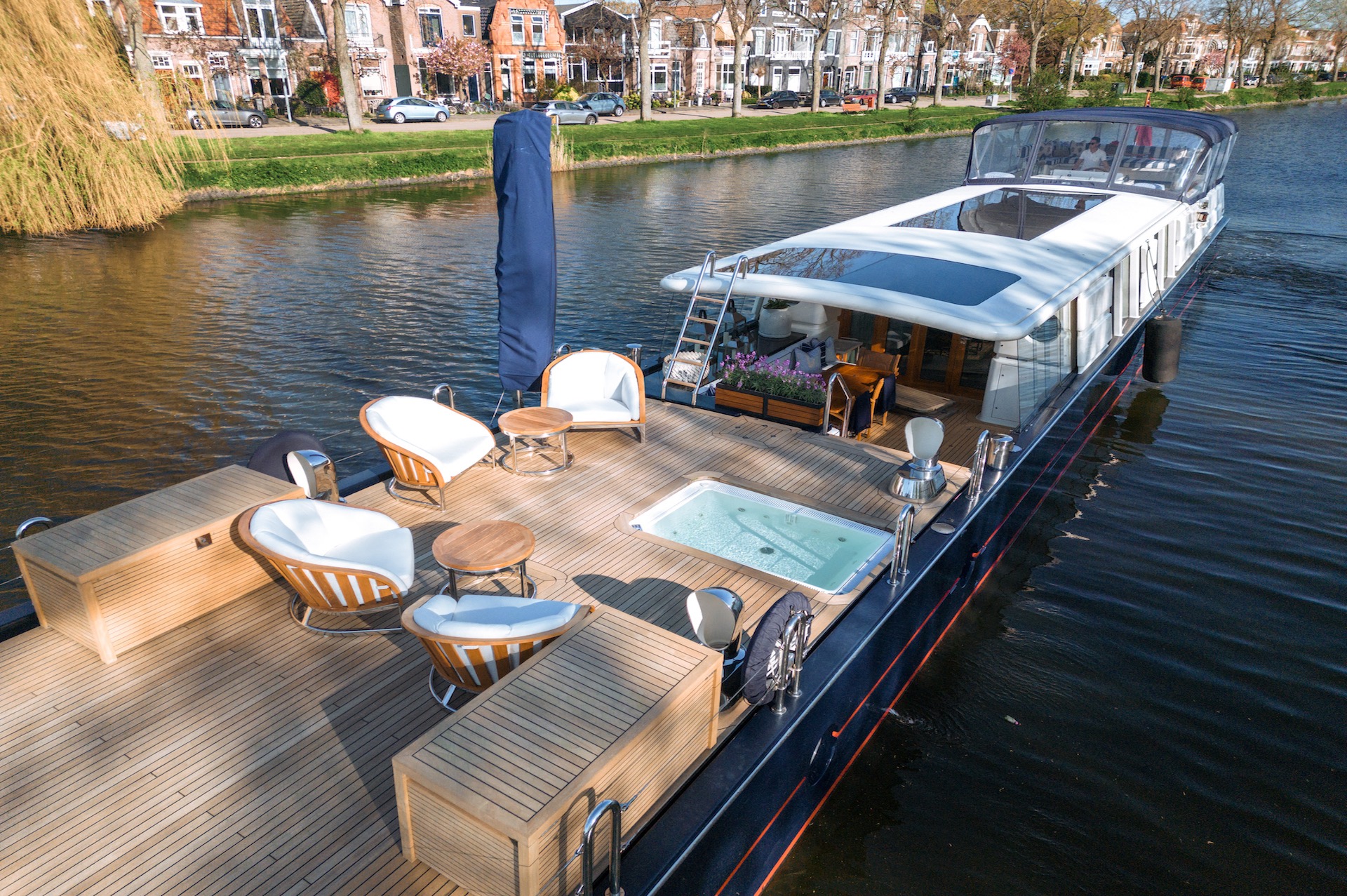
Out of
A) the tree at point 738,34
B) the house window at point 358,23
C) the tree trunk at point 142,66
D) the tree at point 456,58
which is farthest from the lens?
the tree at point 456,58

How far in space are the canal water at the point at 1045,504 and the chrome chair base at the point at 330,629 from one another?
3.12 meters

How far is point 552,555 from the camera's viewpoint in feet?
21.1

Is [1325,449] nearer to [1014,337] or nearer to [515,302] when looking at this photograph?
[1014,337]

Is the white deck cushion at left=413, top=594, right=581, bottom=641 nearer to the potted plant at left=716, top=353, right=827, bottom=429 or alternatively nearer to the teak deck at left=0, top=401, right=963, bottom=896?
the teak deck at left=0, top=401, right=963, bottom=896

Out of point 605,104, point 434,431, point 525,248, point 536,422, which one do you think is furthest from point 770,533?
point 605,104

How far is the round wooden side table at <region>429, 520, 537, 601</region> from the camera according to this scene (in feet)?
17.6

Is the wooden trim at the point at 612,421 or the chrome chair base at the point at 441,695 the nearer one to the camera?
the chrome chair base at the point at 441,695

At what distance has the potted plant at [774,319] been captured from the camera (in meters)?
10.2

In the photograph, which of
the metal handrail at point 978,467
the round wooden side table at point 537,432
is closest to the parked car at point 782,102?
the round wooden side table at point 537,432

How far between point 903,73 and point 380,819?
9330cm

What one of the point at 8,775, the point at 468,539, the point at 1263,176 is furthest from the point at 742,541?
the point at 1263,176

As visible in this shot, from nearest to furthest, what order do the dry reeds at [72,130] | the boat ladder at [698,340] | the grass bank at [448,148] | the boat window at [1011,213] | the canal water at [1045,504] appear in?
1. the canal water at [1045,504]
2. the boat ladder at [698,340]
3. the boat window at [1011,213]
4. the dry reeds at [72,130]
5. the grass bank at [448,148]

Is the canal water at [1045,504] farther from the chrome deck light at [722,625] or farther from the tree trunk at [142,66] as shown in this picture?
the tree trunk at [142,66]

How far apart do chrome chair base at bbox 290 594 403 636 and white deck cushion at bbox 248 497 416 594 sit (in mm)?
263
